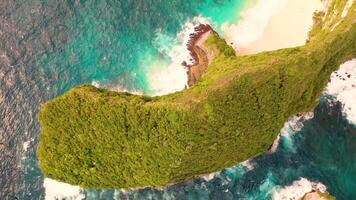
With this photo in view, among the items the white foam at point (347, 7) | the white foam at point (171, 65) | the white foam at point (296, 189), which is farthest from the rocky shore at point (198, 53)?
the white foam at point (296, 189)

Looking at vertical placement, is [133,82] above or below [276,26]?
below

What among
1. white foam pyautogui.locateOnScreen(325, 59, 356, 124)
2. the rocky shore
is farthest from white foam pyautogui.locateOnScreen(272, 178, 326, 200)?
the rocky shore

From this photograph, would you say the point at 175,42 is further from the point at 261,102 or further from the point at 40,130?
the point at 40,130

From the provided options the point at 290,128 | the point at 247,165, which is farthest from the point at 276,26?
the point at 247,165

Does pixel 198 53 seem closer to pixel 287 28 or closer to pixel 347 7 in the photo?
pixel 287 28

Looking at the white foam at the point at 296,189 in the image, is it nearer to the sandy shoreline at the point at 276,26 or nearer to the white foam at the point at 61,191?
the sandy shoreline at the point at 276,26

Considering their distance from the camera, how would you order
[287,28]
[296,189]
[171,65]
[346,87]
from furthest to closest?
[287,28], [346,87], [171,65], [296,189]

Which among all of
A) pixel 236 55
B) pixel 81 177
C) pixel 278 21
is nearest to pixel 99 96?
pixel 81 177
